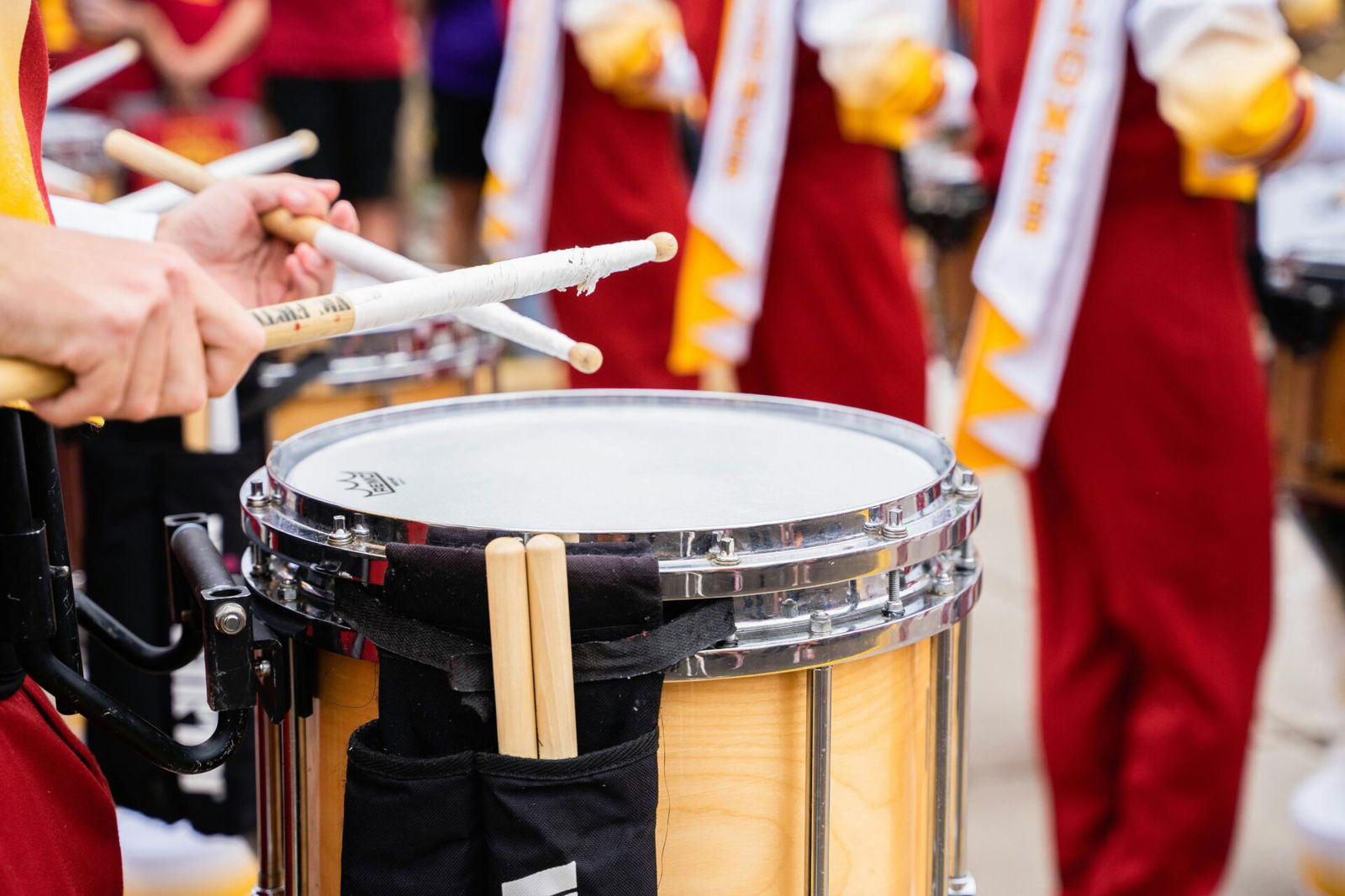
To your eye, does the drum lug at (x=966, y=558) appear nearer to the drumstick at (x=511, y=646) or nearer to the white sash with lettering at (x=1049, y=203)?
the drumstick at (x=511, y=646)

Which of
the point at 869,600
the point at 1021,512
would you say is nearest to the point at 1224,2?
the point at 869,600

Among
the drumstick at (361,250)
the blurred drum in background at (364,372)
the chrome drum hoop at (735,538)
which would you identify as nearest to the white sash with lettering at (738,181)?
the blurred drum in background at (364,372)

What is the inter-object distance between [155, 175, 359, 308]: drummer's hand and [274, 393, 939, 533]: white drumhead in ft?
0.49

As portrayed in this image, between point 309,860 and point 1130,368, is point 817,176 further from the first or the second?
point 309,860

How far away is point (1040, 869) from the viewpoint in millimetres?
2227

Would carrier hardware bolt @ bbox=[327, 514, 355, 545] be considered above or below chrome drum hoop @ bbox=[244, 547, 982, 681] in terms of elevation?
above

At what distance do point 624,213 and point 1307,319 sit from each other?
149 centimetres

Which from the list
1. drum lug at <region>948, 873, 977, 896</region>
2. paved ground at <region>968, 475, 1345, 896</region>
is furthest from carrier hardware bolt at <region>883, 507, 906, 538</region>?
paved ground at <region>968, 475, 1345, 896</region>

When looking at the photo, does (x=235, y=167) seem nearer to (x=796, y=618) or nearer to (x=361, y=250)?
(x=361, y=250)

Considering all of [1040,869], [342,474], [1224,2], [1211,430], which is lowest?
[1040,869]

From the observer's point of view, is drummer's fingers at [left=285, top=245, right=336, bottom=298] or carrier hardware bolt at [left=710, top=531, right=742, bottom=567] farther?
drummer's fingers at [left=285, top=245, right=336, bottom=298]

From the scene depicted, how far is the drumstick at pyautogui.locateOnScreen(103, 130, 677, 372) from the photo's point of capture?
1.03 meters

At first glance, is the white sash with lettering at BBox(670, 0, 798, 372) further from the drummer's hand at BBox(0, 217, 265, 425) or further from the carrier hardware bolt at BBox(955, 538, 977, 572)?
the drummer's hand at BBox(0, 217, 265, 425)

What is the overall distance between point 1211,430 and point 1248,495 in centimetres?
10
